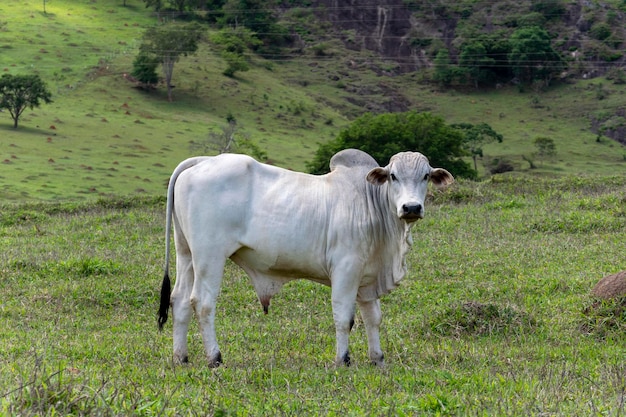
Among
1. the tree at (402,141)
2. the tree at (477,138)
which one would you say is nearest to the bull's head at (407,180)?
the tree at (402,141)

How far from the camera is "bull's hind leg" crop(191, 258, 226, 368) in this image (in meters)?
7.80

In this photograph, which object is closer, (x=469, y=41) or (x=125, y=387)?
(x=125, y=387)

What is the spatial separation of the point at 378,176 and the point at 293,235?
2.97ft

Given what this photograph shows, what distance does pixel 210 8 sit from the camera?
102000 millimetres

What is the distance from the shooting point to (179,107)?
212ft

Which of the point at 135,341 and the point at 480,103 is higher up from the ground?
the point at 135,341

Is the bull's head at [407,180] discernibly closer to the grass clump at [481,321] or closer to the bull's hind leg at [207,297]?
the bull's hind leg at [207,297]

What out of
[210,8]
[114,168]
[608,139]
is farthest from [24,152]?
[210,8]

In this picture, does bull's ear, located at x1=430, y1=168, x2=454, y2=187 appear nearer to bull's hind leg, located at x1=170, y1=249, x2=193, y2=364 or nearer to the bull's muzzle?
the bull's muzzle

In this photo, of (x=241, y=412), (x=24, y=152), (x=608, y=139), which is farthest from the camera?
(x=608, y=139)

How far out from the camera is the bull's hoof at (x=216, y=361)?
7684 mm

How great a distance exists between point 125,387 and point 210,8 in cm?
9968

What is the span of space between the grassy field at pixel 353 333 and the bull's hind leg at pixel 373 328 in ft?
0.41

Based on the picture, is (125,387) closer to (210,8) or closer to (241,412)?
(241,412)
